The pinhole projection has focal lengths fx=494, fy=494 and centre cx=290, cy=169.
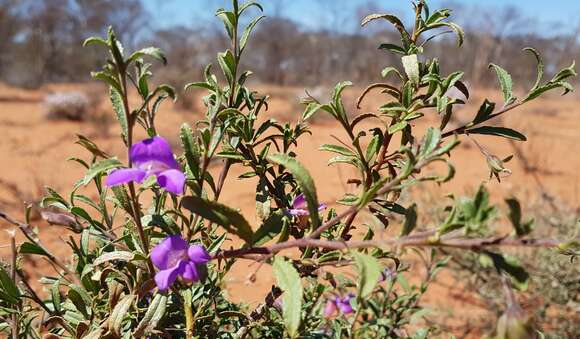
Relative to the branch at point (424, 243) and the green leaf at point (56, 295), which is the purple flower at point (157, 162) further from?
the green leaf at point (56, 295)

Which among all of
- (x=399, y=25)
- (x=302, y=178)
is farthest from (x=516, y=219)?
(x=399, y=25)

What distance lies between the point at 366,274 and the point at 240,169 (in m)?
5.06

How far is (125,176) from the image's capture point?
53 centimetres

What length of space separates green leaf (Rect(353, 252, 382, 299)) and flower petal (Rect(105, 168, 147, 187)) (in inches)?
9.6

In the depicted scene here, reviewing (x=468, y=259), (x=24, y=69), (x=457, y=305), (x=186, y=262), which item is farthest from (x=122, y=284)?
(x=24, y=69)

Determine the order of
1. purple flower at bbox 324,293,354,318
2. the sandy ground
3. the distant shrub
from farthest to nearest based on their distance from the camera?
the distant shrub
the sandy ground
purple flower at bbox 324,293,354,318

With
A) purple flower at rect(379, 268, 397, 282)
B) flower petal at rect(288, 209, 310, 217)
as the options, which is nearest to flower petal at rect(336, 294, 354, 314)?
purple flower at rect(379, 268, 397, 282)

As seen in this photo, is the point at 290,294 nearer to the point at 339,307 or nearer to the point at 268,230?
the point at 268,230

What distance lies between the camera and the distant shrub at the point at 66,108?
9414mm

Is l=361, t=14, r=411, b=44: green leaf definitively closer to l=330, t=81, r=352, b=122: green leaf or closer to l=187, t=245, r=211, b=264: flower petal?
l=330, t=81, r=352, b=122: green leaf

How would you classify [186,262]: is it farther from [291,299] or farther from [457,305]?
[457,305]

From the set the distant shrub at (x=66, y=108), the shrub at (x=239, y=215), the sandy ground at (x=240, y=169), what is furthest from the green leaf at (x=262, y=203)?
the distant shrub at (x=66, y=108)

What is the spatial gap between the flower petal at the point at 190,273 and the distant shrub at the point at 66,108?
979cm

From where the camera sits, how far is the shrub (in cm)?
50
